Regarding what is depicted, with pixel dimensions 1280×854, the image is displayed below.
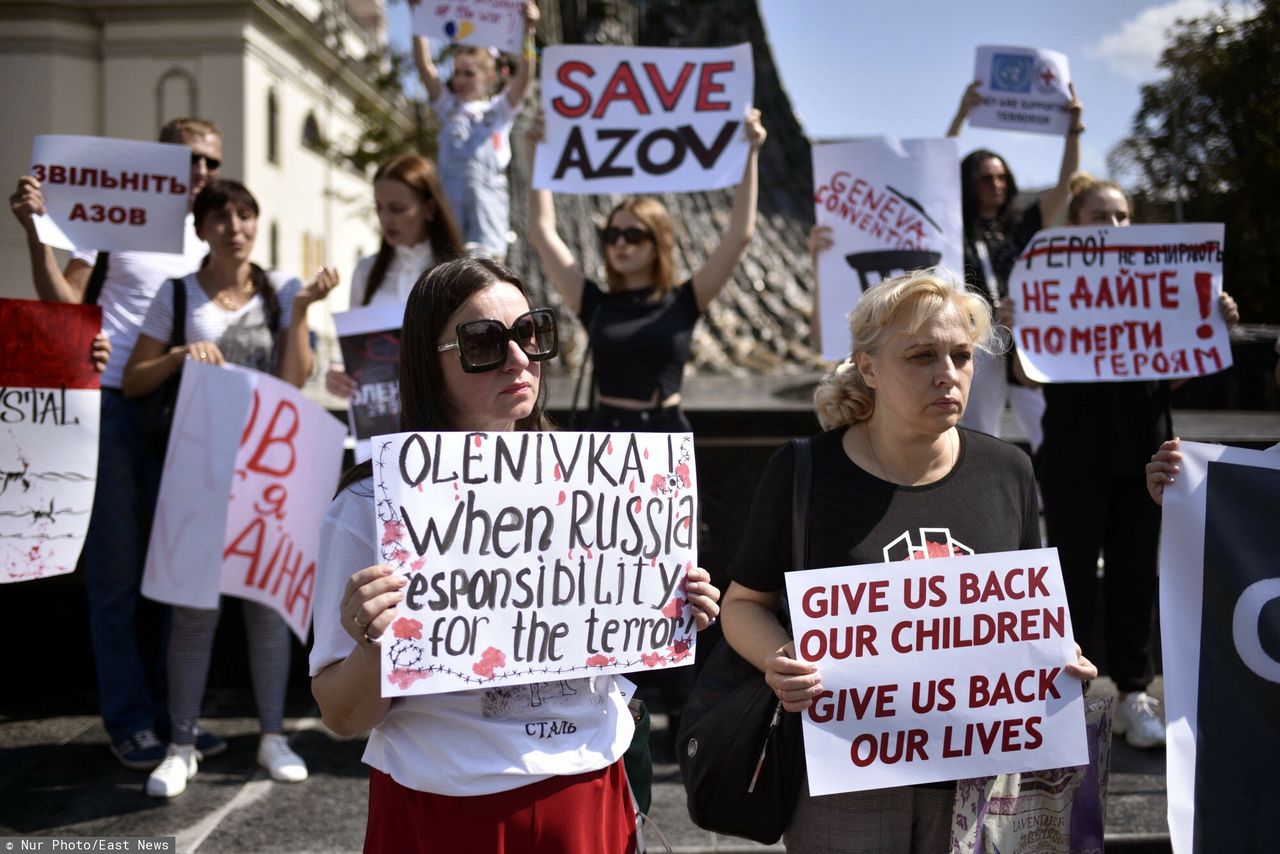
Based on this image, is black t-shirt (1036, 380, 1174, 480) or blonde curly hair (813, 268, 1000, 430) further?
black t-shirt (1036, 380, 1174, 480)

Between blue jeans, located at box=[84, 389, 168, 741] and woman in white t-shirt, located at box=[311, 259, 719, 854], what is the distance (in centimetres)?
244

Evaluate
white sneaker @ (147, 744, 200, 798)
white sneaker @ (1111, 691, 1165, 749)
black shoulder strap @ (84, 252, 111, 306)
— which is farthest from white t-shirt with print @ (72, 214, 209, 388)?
white sneaker @ (1111, 691, 1165, 749)

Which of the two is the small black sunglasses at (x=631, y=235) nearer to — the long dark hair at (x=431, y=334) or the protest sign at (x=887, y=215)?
the protest sign at (x=887, y=215)

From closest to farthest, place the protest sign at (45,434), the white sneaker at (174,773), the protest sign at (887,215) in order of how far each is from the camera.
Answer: the protest sign at (45,434) < the white sneaker at (174,773) < the protest sign at (887,215)

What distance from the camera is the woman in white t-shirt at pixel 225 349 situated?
386 centimetres

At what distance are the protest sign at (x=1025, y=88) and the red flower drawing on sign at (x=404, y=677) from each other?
13.7 ft

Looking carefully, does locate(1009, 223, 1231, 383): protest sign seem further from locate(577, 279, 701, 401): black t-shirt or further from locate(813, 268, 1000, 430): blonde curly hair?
locate(813, 268, 1000, 430): blonde curly hair

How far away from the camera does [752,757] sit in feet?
7.08

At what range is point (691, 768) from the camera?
7.35 feet

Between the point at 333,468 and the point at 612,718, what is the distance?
7.40 feet

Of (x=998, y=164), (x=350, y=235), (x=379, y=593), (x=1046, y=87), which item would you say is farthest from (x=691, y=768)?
(x=350, y=235)

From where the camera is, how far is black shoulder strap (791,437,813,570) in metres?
2.21

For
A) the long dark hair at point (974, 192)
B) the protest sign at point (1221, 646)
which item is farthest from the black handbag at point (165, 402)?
the protest sign at point (1221, 646)

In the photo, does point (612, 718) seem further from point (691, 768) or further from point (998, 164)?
point (998, 164)
